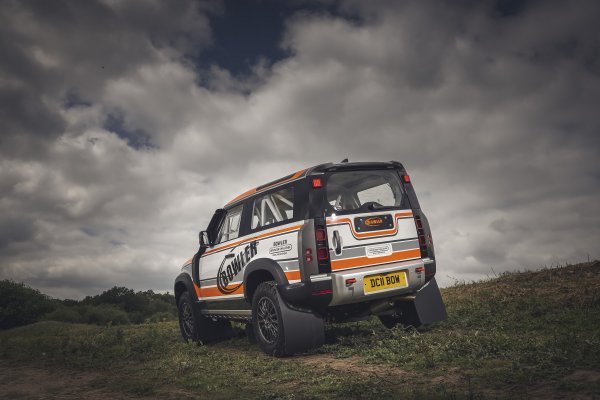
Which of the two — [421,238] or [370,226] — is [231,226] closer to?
[370,226]

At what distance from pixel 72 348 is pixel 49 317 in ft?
74.2

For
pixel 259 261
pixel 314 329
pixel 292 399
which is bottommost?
pixel 292 399

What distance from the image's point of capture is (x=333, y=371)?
4.14m

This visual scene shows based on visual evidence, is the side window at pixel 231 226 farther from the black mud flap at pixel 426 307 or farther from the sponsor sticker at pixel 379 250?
the black mud flap at pixel 426 307

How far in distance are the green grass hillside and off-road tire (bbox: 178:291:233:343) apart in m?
0.27

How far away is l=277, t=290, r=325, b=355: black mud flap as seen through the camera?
16.5 feet

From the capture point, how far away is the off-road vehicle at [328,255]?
4.98 meters

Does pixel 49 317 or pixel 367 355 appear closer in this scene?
pixel 367 355

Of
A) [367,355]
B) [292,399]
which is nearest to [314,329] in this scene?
[367,355]

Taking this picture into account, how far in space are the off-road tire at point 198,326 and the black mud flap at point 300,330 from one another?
2.75 meters

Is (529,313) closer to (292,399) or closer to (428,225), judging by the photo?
(428,225)

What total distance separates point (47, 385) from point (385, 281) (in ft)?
14.2

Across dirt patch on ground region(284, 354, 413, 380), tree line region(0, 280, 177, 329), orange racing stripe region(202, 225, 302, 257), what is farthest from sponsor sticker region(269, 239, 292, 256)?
tree line region(0, 280, 177, 329)

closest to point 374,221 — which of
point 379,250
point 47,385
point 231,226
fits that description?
point 379,250
